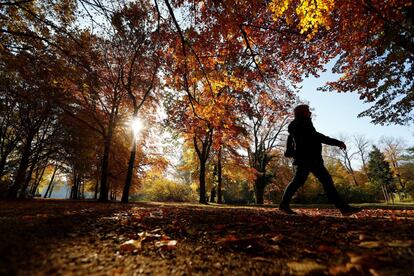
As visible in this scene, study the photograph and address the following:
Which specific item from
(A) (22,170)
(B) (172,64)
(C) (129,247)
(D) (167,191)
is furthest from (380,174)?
(A) (22,170)

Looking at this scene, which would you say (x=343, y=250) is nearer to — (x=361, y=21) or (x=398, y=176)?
(x=361, y=21)

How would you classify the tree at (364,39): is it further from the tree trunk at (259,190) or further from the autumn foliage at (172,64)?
the tree trunk at (259,190)

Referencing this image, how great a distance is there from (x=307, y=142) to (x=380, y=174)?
46.2 metres

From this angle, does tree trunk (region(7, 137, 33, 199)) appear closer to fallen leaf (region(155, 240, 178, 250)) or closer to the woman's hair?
fallen leaf (region(155, 240, 178, 250))

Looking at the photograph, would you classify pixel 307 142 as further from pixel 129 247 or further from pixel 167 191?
pixel 167 191

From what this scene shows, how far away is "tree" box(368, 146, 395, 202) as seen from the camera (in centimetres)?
3894

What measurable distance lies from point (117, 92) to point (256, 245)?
13.5 metres

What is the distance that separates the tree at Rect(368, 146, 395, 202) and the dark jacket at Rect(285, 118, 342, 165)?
43761mm

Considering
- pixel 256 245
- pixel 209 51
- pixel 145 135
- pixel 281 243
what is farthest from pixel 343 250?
pixel 145 135

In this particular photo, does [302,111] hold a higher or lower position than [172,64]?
lower

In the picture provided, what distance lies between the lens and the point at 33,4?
883cm

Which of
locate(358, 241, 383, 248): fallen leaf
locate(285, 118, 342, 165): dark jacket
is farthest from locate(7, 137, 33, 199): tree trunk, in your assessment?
locate(358, 241, 383, 248): fallen leaf

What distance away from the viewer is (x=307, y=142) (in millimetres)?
4297

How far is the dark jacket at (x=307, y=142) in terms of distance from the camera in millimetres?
4258
